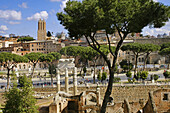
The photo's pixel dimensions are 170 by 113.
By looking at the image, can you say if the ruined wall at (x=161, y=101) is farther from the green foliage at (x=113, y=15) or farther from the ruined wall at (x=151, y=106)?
the green foliage at (x=113, y=15)

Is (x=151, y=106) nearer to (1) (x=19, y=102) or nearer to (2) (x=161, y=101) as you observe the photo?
(2) (x=161, y=101)

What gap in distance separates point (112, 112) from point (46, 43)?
56.6 meters

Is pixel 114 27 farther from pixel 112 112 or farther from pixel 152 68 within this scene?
pixel 152 68

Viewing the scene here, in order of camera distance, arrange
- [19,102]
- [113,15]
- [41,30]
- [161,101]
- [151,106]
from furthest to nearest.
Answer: [41,30] < [161,101] < [151,106] < [19,102] < [113,15]

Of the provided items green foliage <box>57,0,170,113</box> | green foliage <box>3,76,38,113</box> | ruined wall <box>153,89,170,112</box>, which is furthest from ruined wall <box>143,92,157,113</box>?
green foliage <box>3,76,38,113</box>

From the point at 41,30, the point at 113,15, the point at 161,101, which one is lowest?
the point at 161,101

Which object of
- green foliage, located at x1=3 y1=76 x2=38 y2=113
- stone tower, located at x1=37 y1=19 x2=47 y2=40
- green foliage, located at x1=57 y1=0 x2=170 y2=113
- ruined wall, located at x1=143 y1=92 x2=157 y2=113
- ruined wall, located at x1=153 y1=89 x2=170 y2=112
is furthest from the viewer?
stone tower, located at x1=37 y1=19 x2=47 y2=40

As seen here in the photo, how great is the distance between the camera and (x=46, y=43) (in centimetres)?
7300

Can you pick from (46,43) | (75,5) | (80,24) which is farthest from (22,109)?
(46,43)

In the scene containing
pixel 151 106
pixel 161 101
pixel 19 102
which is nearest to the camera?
pixel 19 102

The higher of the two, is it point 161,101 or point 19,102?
point 19,102

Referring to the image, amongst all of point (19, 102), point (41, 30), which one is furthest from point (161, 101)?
point (41, 30)

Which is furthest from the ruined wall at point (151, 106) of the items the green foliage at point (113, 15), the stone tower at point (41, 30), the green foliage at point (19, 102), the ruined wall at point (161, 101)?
the stone tower at point (41, 30)

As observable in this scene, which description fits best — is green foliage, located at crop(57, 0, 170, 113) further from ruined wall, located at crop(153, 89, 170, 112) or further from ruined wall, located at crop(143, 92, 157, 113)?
ruined wall, located at crop(153, 89, 170, 112)
